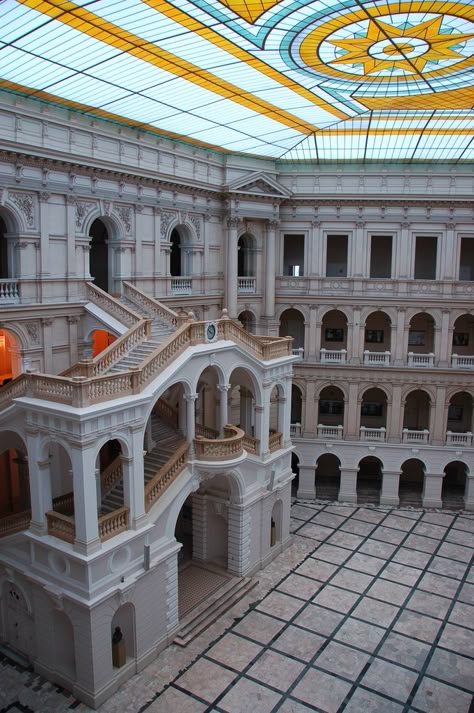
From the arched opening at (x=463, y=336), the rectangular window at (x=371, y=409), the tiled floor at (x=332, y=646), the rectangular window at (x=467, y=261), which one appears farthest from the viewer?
the rectangular window at (x=371, y=409)

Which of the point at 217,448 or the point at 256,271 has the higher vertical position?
the point at 256,271

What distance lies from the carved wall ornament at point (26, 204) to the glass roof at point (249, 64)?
3.72 meters

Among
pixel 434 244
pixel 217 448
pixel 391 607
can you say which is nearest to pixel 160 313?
pixel 217 448

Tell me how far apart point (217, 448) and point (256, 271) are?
15.0 metres

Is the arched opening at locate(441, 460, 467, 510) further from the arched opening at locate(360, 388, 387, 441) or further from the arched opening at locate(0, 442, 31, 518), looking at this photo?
the arched opening at locate(0, 442, 31, 518)

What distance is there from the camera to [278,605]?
81.7 feet

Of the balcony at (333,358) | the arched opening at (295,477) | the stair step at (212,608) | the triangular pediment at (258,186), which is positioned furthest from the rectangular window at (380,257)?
the stair step at (212,608)

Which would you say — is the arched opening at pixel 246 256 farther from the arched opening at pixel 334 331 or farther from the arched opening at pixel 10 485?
the arched opening at pixel 10 485

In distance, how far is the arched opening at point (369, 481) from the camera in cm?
3645

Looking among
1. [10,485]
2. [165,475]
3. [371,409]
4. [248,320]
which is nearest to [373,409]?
[371,409]

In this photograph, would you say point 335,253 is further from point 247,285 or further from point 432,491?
point 432,491

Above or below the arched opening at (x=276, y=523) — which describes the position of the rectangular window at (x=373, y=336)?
above

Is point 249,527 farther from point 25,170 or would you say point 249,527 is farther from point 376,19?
point 376,19

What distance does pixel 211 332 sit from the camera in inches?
920
